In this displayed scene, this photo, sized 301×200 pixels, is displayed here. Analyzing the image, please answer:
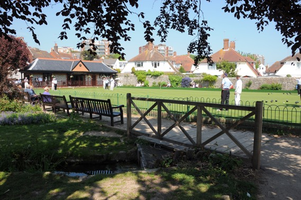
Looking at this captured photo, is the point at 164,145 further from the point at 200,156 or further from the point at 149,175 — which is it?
the point at 149,175

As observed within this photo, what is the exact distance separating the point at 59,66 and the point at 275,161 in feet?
158

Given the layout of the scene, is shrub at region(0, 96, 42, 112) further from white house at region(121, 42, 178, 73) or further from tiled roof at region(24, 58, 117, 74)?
white house at region(121, 42, 178, 73)

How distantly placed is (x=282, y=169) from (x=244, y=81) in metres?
34.4

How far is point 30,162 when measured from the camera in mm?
5469

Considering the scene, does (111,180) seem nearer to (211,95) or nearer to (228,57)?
(211,95)

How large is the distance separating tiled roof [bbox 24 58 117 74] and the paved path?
1643 inches

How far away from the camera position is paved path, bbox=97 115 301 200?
3.84 m

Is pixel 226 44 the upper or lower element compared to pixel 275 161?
upper

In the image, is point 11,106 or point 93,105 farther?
point 11,106

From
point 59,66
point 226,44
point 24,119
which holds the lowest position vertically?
point 24,119

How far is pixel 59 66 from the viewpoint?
48000 millimetres

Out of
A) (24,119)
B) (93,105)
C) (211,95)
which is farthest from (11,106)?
(211,95)

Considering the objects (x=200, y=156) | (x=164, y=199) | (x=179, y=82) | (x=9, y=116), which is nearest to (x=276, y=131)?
(x=200, y=156)

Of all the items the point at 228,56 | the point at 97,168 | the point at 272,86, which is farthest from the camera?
the point at 228,56
